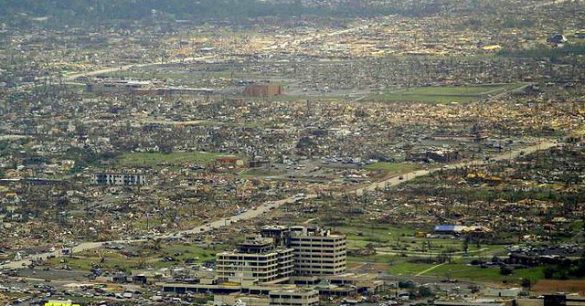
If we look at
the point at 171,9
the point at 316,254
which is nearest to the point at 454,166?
the point at 316,254

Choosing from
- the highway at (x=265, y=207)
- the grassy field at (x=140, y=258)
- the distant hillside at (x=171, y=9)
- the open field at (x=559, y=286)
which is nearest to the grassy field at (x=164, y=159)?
the highway at (x=265, y=207)

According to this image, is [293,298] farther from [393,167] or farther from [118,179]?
[393,167]

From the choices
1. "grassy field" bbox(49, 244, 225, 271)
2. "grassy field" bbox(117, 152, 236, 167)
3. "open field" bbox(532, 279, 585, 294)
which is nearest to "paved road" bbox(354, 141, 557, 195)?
"grassy field" bbox(117, 152, 236, 167)

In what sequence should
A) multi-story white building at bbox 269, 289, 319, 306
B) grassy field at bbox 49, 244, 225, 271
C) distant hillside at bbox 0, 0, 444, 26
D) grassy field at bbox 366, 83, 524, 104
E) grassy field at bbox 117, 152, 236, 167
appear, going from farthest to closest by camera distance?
distant hillside at bbox 0, 0, 444, 26, grassy field at bbox 366, 83, 524, 104, grassy field at bbox 117, 152, 236, 167, grassy field at bbox 49, 244, 225, 271, multi-story white building at bbox 269, 289, 319, 306

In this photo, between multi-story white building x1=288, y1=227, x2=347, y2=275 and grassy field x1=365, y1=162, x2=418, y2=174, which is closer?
multi-story white building x1=288, y1=227, x2=347, y2=275

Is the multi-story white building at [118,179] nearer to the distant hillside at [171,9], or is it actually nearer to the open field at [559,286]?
the open field at [559,286]

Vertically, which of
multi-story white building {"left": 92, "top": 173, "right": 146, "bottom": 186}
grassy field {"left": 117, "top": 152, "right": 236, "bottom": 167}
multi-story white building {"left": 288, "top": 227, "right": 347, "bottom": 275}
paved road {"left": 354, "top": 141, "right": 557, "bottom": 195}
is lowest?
grassy field {"left": 117, "top": 152, "right": 236, "bottom": 167}

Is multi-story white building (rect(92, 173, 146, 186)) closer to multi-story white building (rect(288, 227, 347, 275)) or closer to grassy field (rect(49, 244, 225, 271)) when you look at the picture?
grassy field (rect(49, 244, 225, 271))

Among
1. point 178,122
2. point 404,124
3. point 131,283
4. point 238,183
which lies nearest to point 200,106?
point 178,122
